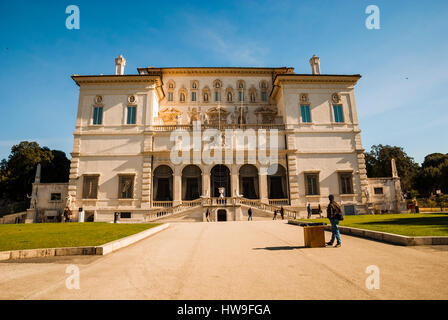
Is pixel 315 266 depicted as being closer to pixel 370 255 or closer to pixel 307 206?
pixel 370 255

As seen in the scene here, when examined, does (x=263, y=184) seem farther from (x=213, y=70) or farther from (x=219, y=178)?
(x=213, y=70)

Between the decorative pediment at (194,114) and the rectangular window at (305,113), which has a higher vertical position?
the decorative pediment at (194,114)

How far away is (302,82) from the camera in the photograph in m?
30.4

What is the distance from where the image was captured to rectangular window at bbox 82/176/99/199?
26.9 metres

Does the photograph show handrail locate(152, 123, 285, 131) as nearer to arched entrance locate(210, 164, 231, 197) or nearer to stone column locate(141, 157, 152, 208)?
stone column locate(141, 157, 152, 208)

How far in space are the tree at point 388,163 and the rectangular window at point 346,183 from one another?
2867 centimetres

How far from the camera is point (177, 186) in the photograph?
27594mm

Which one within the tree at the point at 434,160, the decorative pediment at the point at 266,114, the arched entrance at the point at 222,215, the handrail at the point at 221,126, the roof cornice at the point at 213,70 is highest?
the roof cornice at the point at 213,70

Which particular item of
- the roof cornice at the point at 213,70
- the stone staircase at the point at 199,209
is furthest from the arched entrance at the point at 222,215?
the roof cornice at the point at 213,70

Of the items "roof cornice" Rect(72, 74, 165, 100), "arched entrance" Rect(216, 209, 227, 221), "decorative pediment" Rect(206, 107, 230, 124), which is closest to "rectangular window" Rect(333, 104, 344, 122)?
"decorative pediment" Rect(206, 107, 230, 124)

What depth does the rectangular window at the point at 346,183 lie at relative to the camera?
2813 centimetres

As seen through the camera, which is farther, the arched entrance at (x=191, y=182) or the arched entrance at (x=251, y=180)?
the arched entrance at (x=251, y=180)

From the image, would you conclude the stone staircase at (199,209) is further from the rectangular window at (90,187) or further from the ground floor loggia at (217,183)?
the rectangular window at (90,187)
